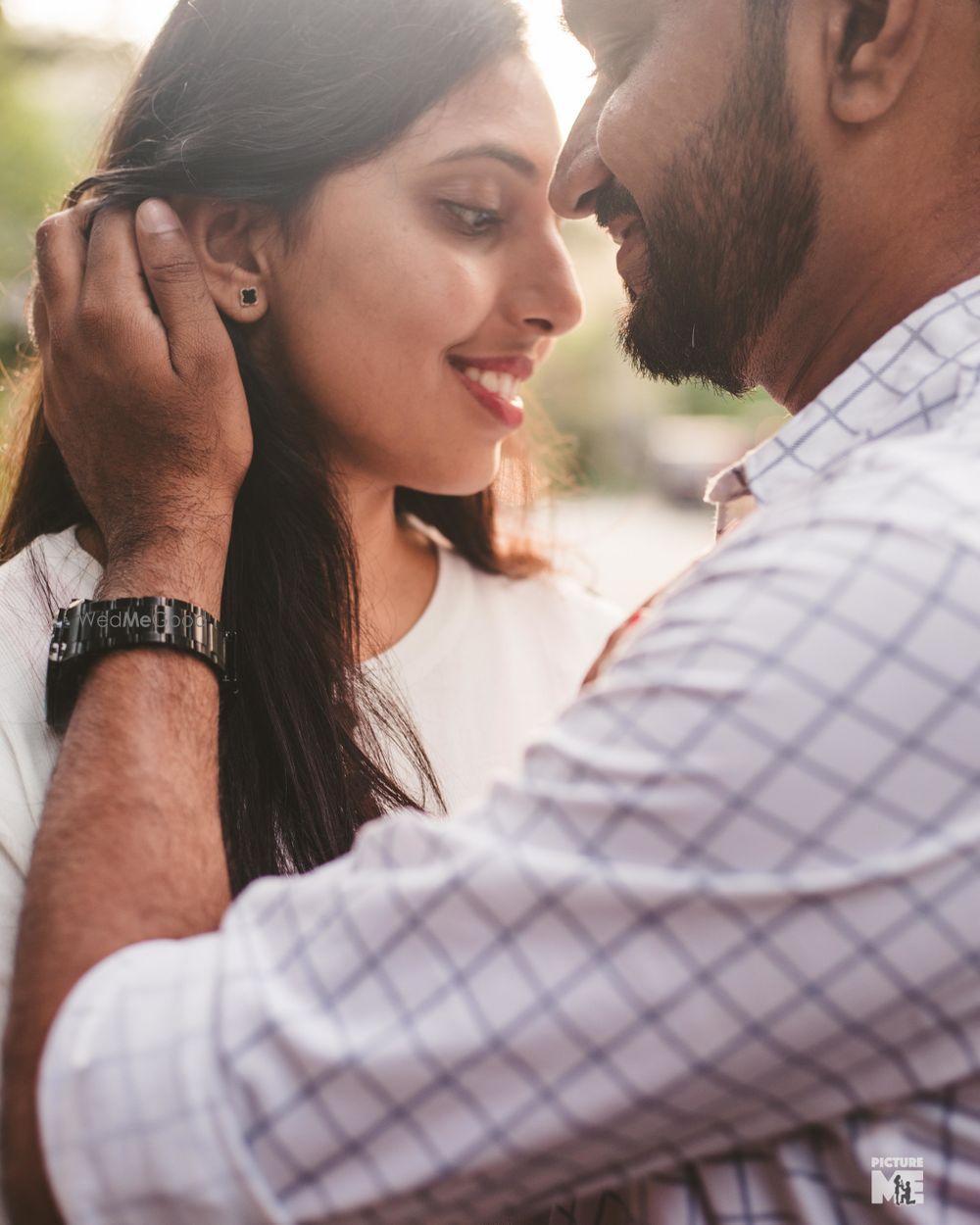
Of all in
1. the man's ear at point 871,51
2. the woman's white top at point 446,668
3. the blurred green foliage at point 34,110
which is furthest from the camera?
the blurred green foliage at point 34,110

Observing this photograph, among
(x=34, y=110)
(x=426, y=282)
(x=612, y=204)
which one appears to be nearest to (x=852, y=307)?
(x=612, y=204)

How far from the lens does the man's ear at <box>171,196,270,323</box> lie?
201 cm

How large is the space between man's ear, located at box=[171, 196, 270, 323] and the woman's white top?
1.71 ft

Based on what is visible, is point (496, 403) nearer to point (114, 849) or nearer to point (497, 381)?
point (497, 381)

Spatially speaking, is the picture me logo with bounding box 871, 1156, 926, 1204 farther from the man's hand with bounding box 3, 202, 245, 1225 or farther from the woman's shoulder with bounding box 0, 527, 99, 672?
the woman's shoulder with bounding box 0, 527, 99, 672

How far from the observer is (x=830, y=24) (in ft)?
4.49

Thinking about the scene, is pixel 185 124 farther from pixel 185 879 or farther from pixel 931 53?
pixel 185 879

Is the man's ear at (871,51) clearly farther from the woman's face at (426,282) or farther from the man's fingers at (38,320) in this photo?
the man's fingers at (38,320)

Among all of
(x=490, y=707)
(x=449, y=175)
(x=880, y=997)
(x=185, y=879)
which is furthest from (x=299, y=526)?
(x=880, y=997)

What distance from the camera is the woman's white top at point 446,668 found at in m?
1.52

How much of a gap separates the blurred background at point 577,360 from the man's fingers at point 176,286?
505 mm

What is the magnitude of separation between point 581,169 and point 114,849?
3.95 feet

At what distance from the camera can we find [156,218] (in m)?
1.82

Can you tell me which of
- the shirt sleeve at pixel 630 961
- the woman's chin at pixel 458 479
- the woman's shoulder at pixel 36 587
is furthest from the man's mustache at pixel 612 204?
the woman's shoulder at pixel 36 587
